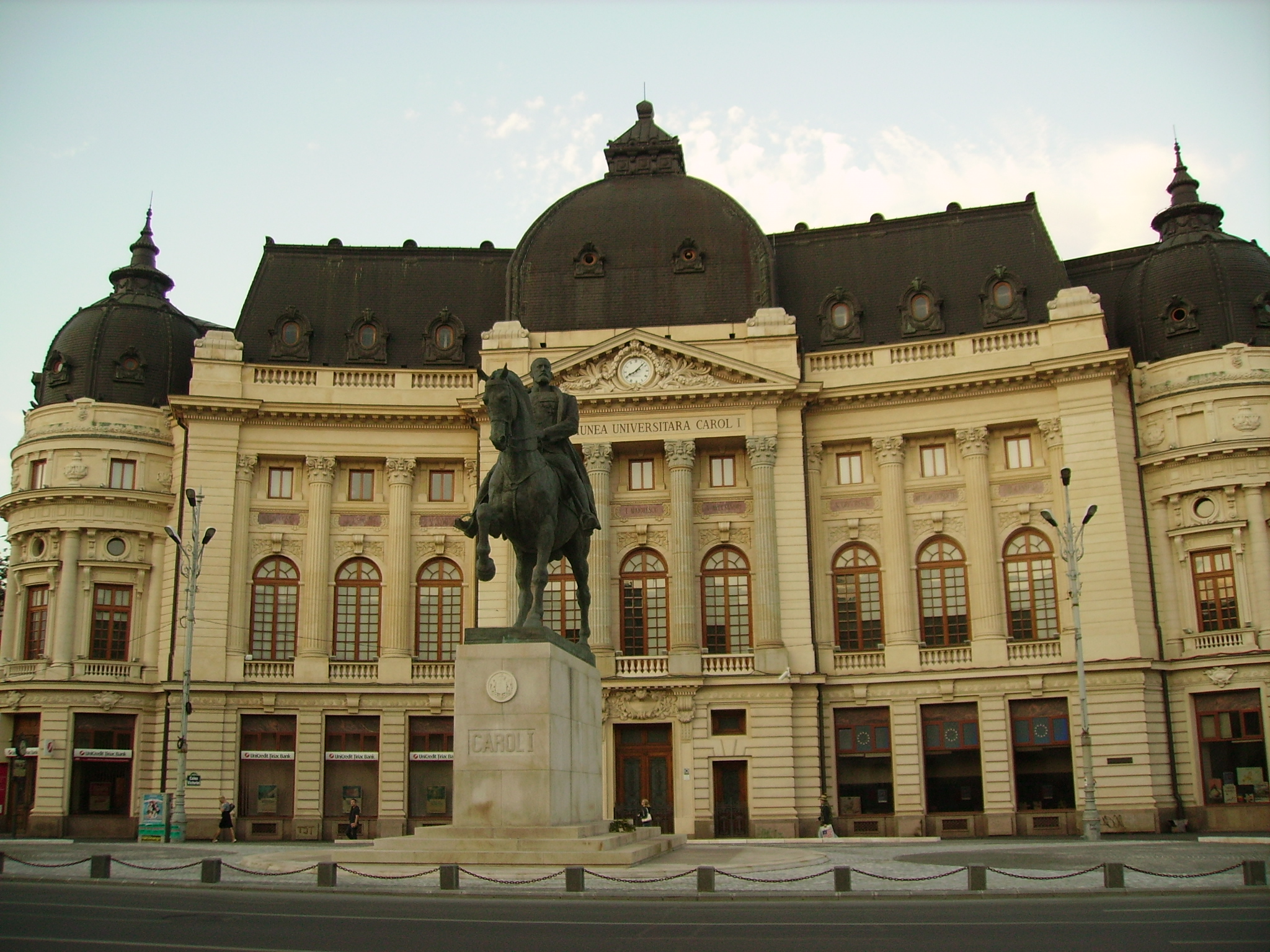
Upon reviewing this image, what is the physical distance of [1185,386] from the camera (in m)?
48.6

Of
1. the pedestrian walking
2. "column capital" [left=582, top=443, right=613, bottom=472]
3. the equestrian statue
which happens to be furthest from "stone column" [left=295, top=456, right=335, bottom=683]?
the equestrian statue

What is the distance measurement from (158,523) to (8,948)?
42.0m

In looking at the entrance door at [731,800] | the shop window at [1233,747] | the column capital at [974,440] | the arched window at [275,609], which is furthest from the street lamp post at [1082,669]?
the arched window at [275,609]

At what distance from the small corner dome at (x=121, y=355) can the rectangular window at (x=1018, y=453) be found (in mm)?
34491

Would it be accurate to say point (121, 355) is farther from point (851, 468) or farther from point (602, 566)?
point (851, 468)

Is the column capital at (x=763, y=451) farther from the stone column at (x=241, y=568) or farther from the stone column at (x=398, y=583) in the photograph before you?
the stone column at (x=241, y=568)

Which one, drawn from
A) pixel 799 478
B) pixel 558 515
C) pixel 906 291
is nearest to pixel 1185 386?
pixel 906 291

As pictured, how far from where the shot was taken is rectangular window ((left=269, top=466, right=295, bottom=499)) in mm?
53594

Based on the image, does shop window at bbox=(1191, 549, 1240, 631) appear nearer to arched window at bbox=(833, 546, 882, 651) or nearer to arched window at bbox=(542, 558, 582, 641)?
arched window at bbox=(833, 546, 882, 651)

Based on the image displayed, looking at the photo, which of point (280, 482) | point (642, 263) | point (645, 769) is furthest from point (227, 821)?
point (642, 263)

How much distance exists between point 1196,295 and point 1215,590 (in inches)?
456

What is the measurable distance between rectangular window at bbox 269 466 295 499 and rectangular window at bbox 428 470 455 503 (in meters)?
5.79

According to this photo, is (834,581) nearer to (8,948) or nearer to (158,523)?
(158,523)

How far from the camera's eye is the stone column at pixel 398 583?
5156cm
